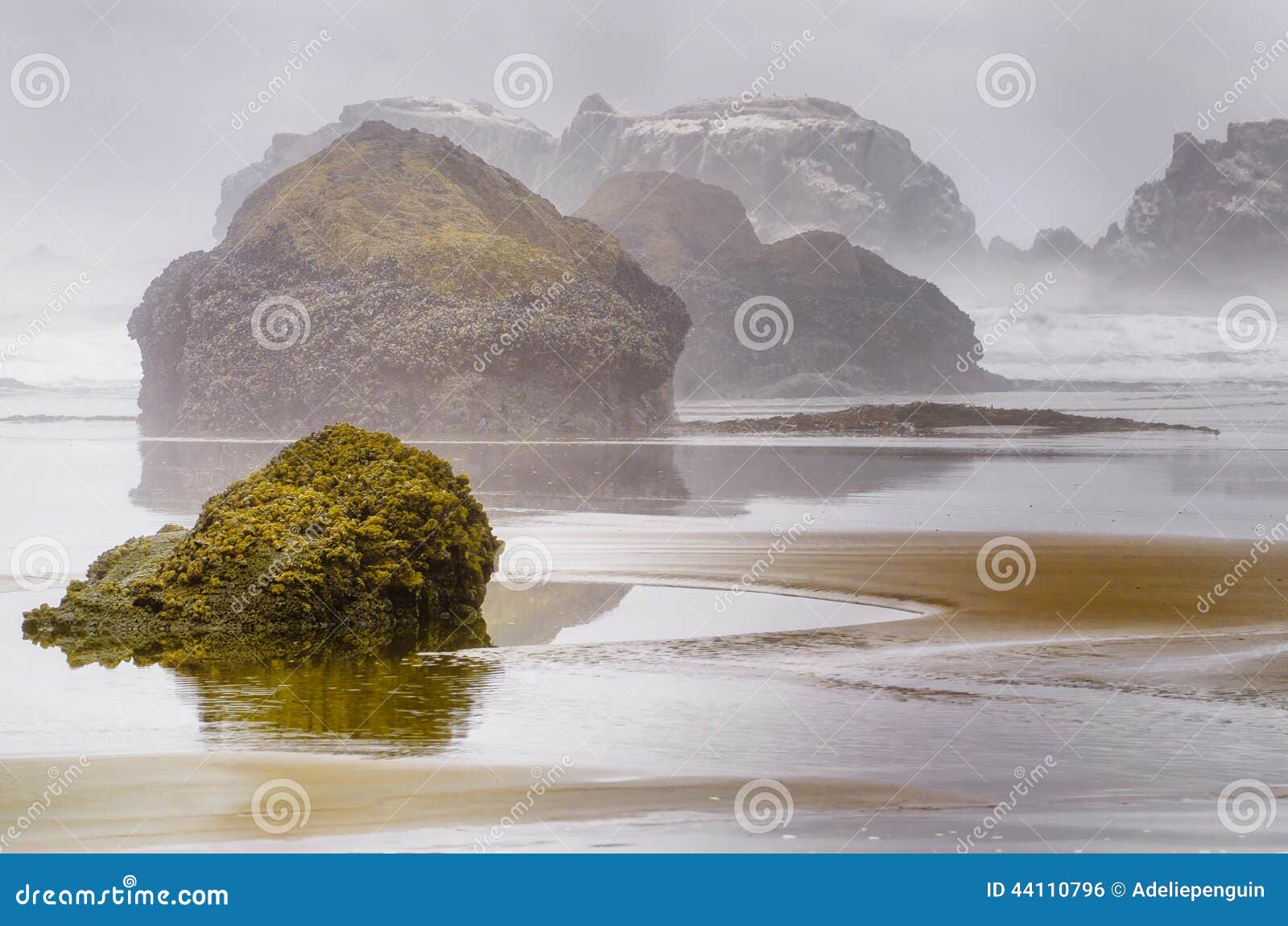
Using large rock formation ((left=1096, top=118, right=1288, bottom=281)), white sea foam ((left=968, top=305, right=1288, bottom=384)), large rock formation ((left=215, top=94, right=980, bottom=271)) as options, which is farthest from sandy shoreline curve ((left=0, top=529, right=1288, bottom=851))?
large rock formation ((left=215, top=94, right=980, bottom=271))

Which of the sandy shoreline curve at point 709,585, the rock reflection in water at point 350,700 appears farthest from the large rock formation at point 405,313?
the rock reflection in water at point 350,700

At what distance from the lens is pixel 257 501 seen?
1570 cm

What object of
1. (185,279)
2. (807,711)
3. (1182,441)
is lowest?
(807,711)

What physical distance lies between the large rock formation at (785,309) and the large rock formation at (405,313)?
42.4 metres

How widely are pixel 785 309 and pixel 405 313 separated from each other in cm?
6606

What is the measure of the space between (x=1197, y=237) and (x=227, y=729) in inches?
5526

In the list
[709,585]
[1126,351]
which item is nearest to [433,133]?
[1126,351]

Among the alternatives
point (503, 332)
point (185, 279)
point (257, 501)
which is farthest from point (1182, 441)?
point (185, 279)

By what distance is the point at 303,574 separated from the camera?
48.0ft

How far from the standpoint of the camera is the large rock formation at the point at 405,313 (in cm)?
7181

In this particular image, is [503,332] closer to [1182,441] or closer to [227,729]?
[1182,441]

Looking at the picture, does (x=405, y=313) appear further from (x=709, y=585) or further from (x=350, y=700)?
(x=350, y=700)

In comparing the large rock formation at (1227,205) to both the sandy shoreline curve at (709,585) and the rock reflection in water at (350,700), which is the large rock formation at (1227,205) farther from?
the rock reflection in water at (350,700)

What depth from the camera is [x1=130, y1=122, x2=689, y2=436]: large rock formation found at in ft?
236
